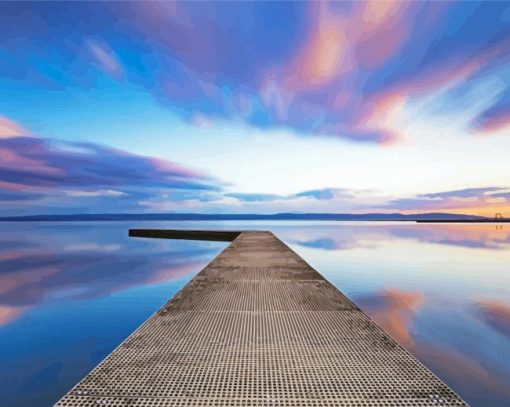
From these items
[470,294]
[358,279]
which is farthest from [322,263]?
[470,294]

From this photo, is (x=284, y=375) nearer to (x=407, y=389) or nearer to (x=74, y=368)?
(x=407, y=389)

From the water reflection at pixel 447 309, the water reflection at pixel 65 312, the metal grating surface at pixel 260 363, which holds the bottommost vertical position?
the water reflection at pixel 447 309

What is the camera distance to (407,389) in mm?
1866

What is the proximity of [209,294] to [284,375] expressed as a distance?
2.25m

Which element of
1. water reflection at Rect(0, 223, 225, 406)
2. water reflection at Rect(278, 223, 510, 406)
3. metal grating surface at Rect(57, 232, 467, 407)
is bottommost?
water reflection at Rect(278, 223, 510, 406)

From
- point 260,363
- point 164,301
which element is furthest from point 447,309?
point 164,301

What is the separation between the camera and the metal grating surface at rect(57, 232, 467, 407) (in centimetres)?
178

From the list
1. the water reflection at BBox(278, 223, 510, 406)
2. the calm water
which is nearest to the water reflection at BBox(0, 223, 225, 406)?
the calm water

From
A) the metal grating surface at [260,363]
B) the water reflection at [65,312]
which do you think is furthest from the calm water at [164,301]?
the metal grating surface at [260,363]

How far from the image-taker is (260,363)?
7.18 ft

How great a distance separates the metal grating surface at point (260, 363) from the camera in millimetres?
1779

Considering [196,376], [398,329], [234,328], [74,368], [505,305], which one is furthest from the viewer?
[505,305]

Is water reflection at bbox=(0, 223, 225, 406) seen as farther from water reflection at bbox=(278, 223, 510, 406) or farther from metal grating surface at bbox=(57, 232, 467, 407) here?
water reflection at bbox=(278, 223, 510, 406)

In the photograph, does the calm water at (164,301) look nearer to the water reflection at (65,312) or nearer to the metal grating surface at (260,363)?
the water reflection at (65,312)
